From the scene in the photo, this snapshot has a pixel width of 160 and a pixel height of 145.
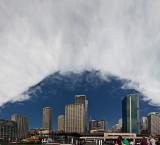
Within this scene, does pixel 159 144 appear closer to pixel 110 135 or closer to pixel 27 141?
pixel 27 141

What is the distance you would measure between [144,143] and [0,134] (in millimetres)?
222215

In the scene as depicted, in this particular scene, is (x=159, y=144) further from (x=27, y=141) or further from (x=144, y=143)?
(x=27, y=141)

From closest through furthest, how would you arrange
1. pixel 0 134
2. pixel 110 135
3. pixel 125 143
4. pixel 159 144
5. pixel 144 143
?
pixel 125 143, pixel 159 144, pixel 144 143, pixel 110 135, pixel 0 134

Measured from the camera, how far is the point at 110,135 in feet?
600

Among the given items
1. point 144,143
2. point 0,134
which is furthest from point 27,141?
point 144,143

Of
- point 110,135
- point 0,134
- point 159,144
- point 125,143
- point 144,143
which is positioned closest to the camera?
point 125,143

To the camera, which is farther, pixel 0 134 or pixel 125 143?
pixel 0 134

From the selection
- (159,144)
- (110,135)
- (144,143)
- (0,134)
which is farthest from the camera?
(0,134)

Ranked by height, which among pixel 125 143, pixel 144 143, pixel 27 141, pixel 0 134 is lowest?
pixel 0 134

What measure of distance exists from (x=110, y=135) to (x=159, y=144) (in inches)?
7292

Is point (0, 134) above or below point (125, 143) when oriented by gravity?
below

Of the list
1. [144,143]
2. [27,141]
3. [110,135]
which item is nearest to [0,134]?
[27,141]

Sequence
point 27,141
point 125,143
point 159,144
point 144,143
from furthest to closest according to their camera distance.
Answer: point 27,141, point 144,143, point 159,144, point 125,143

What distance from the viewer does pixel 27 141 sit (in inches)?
4783
